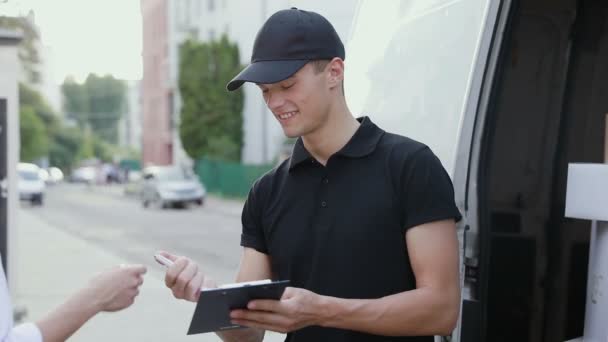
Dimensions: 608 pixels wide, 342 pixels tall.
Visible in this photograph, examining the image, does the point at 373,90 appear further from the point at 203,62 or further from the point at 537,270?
the point at 203,62

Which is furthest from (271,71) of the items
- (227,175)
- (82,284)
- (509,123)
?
(227,175)

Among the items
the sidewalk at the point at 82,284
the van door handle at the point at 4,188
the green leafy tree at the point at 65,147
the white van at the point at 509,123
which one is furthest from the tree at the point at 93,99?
the white van at the point at 509,123

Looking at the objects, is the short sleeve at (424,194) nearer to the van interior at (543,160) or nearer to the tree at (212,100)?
the van interior at (543,160)

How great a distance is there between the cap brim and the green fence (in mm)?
26956

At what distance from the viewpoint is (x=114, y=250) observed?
52.4ft

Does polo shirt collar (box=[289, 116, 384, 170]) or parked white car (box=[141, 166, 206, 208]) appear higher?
polo shirt collar (box=[289, 116, 384, 170])

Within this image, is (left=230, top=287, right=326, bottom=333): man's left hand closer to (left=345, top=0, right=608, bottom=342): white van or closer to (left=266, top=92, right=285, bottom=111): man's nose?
(left=266, top=92, right=285, bottom=111): man's nose

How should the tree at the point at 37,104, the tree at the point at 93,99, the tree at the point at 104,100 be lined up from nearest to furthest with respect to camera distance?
the tree at the point at 37,104, the tree at the point at 93,99, the tree at the point at 104,100

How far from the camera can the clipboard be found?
189 centimetres

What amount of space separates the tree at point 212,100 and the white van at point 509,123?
103 ft

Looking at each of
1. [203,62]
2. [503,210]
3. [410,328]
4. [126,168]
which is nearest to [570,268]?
[503,210]

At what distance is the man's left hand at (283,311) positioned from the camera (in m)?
1.96

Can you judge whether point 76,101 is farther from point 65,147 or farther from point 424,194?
point 424,194

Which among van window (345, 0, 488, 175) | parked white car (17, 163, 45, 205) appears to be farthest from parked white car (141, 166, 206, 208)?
van window (345, 0, 488, 175)
